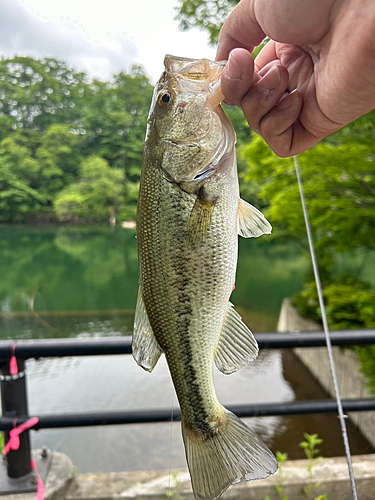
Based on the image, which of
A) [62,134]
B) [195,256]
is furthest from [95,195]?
[195,256]

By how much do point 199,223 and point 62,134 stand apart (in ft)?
113

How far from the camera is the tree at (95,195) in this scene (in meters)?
26.8

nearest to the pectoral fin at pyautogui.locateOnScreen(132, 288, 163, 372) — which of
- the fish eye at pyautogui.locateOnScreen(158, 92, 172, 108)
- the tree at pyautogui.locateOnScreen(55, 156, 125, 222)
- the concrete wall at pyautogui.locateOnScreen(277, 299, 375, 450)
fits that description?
the fish eye at pyautogui.locateOnScreen(158, 92, 172, 108)

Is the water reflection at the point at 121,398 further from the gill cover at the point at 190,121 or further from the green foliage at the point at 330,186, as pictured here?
the gill cover at the point at 190,121

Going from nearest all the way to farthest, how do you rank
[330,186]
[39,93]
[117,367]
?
1. [330,186]
2. [117,367]
3. [39,93]

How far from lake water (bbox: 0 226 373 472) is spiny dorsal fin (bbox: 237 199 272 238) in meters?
0.52

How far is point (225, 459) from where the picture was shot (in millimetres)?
890

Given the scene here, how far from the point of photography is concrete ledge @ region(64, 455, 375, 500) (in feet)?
7.22

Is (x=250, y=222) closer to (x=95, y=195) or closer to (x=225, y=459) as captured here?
(x=225, y=459)

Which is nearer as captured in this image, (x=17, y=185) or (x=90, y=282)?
(x=90, y=282)

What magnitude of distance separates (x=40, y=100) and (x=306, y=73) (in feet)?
134

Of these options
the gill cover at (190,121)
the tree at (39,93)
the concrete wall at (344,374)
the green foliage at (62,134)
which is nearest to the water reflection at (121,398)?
the concrete wall at (344,374)

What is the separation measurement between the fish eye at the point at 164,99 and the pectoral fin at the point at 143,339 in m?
0.47

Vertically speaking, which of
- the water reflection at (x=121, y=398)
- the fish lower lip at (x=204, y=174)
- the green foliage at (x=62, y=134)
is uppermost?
the green foliage at (x=62, y=134)
